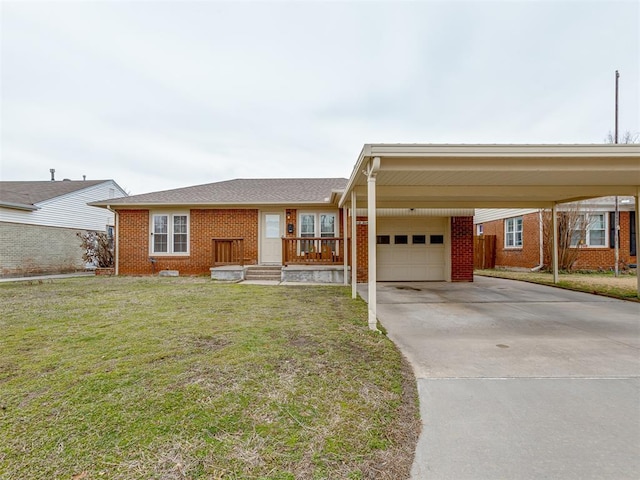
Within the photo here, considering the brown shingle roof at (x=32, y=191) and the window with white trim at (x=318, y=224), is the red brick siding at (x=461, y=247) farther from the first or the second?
the brown shingle roof at (x=32, y=191)

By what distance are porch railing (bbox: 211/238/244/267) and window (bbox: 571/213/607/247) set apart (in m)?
14.8

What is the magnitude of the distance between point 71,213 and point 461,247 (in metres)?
18.5

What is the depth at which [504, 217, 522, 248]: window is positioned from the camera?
1631cm

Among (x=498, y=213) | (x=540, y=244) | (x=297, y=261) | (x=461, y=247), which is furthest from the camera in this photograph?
(x=498, y=213)

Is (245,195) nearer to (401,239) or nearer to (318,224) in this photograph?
(318,224)

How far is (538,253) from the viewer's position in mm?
15000

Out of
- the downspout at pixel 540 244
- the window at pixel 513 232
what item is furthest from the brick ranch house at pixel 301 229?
the window at pixel 513 232

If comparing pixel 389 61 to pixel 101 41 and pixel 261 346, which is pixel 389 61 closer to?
pixel 101 41

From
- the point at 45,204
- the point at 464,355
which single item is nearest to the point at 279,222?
the point at 464,355

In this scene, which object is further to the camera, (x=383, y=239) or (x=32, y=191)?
(x=32, y=191)

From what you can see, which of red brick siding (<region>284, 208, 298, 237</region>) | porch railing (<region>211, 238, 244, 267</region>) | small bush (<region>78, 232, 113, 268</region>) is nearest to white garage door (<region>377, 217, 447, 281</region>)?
red brick siding (<region>284, 208, 298, 237</region>)

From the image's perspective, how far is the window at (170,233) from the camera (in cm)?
1252

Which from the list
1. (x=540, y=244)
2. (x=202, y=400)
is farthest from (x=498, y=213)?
(x=202, y=400)

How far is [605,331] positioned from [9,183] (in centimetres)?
2674
